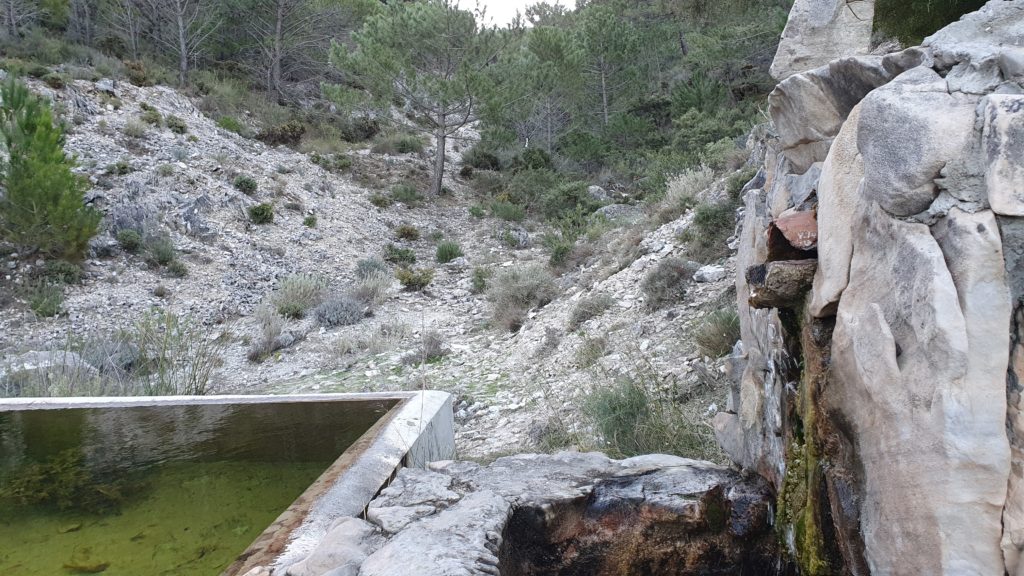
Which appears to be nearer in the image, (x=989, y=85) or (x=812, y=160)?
(x=989, y=85)

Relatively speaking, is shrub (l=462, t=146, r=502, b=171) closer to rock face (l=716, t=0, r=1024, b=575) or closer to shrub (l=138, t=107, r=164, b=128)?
shrub (l=138, t=107, r=164, b=128)

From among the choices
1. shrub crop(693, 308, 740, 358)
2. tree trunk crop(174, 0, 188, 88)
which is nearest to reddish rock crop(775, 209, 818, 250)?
shrub crop(693, 308, 740, 358)

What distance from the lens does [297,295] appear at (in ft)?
28.1

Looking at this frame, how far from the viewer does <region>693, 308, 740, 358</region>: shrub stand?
4.20 m

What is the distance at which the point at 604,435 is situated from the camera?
3445 millimetres

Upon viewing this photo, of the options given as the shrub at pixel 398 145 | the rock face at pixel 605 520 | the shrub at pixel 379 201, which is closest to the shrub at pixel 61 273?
the shrub at pixel 379 201

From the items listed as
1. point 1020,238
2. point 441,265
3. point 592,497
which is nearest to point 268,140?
point 441,265

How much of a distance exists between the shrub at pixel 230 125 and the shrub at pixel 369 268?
5928mm

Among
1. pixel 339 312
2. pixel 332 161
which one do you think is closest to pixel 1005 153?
pixel 339 312

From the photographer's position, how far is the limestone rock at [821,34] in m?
2.76

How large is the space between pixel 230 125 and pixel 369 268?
658cm

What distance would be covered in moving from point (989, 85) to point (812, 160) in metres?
0.75

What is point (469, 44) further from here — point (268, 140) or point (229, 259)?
point (229, 259)

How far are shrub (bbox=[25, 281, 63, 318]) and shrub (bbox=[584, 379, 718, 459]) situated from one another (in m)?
7.62
